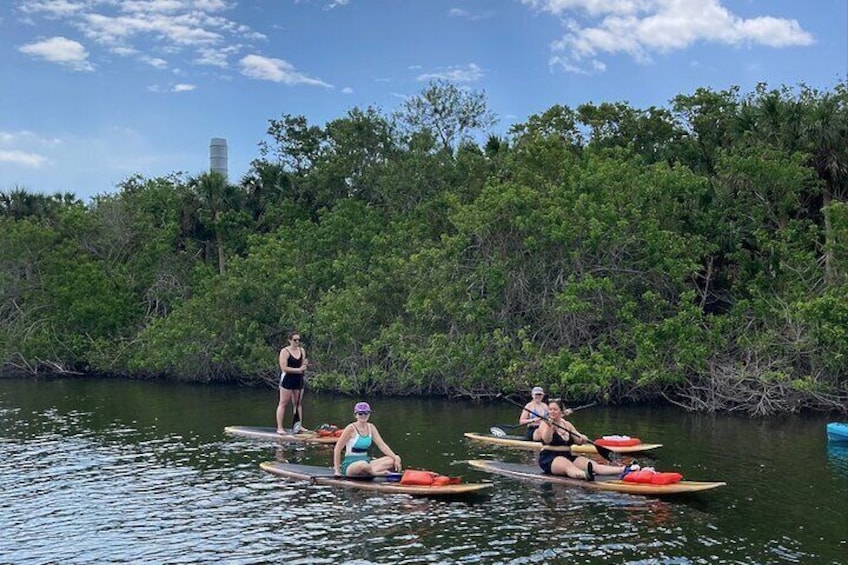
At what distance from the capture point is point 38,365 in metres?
34.7

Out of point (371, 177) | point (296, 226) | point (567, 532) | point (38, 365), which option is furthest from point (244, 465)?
point (38, 365)

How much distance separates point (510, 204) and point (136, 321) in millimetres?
18830

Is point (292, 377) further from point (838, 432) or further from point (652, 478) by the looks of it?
point (838, 432)

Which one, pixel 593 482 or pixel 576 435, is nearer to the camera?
pixel 593 482

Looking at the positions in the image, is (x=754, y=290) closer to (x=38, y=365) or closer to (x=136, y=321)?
(x=136, y=321)

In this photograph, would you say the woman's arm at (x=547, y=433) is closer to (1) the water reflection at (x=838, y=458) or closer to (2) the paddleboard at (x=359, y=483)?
(2) the paddleboard at (x=359, y=483)

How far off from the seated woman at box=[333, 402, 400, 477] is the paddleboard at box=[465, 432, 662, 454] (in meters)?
4.14

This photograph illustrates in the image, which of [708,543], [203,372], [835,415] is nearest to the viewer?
[708,543]

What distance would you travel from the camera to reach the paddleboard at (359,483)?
488 inches

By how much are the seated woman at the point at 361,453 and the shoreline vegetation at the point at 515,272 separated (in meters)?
8.85

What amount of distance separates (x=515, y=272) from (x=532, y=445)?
8.50 m

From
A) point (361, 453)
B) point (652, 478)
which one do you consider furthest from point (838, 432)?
point (361, 453)

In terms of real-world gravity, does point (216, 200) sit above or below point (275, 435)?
above

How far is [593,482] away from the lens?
1279cm
